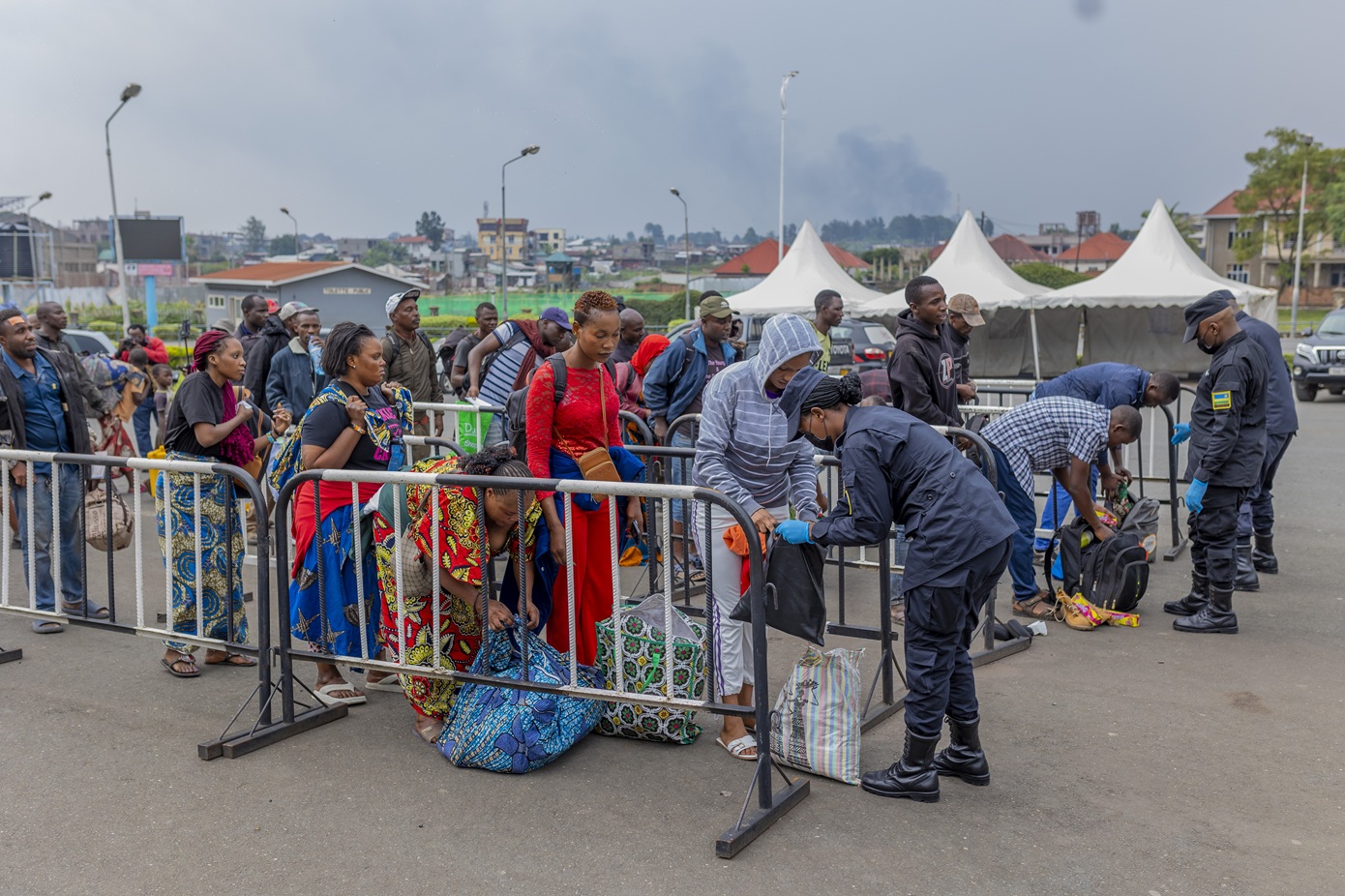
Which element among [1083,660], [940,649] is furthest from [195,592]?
[1083,660]

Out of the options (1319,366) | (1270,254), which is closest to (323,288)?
(1319,366)

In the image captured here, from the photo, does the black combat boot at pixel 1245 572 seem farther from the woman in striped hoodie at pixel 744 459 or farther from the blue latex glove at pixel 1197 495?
the woman in striped hoodie at pixel 744 459

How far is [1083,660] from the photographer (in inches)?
235

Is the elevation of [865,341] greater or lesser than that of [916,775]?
greater

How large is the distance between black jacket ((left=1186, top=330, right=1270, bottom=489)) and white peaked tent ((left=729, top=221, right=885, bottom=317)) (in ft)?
72.5

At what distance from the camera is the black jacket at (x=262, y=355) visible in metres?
8.91

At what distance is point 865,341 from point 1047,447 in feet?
60.6

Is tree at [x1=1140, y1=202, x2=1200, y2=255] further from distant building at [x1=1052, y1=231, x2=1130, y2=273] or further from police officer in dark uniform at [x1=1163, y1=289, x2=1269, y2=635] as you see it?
police officer in dark uniform at [x1=1163, y1=289, x2=1269, y2=635]

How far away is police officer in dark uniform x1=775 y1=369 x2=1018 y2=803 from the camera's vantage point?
406 cm

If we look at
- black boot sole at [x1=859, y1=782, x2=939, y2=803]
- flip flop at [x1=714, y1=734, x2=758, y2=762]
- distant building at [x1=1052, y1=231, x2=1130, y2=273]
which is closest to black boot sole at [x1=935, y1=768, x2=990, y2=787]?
black boot sole at [x1=859, y1=782, x2=939, y2=803]

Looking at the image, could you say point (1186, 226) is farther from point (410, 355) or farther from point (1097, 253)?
A: point (410, 355)

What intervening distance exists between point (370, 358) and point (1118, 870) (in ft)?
12.4

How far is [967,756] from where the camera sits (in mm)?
4379

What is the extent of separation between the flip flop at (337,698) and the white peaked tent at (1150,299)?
76.5ft
